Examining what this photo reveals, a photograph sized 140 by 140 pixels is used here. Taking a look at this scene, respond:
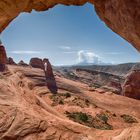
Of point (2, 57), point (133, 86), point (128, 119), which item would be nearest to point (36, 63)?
point (2, 57)

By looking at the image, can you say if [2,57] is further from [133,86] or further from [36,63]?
[133,86]

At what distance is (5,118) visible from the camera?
13773 mm

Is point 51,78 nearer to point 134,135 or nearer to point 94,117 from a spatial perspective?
point 94,117

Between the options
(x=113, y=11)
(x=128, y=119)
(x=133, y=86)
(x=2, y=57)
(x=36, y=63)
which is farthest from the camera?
(x=36, y=63)

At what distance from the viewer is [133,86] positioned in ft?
215

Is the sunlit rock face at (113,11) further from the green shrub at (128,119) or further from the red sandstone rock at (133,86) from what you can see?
the red sandstone rock at (133,86)

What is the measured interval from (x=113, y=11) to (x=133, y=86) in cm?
5325

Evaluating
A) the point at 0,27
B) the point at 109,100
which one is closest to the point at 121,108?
the point at 109,100

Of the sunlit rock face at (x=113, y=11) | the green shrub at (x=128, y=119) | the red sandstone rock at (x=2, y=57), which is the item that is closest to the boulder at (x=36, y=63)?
the red sandstone rock at (x=2, y=57)

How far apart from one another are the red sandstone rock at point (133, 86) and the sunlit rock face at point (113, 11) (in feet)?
163

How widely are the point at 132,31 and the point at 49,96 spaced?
4293cm

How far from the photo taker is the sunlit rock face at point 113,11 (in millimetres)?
13305

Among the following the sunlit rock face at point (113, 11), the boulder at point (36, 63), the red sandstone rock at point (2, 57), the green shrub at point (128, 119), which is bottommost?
the green shrub at point (128, 119)

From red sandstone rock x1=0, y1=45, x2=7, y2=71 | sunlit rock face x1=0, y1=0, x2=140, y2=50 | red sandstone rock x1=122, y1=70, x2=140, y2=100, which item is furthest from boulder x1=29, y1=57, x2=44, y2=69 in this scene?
sunlit rock face x1=0, y1=0, x2=140, y2=50
